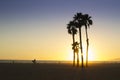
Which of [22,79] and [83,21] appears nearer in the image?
[22,79]

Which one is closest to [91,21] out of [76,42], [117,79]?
[76,42]

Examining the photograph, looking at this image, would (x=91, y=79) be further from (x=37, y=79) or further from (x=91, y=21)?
(x=91, y=21)

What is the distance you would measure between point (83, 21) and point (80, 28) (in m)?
1.62

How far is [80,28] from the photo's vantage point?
79.2 m

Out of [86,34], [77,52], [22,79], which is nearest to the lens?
[22,79]

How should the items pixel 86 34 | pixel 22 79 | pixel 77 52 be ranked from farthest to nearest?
1. pixel 77 52
2. pixel 86 34
3. pixel 22 79

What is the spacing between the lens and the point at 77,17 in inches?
3140

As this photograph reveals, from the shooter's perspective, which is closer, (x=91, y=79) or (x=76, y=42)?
(x=91, y=79)

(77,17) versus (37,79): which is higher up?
(77,17)

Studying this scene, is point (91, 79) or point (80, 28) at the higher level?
point (80, 28)

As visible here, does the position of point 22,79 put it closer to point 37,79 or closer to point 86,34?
point 37,79

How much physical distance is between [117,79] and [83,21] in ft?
143

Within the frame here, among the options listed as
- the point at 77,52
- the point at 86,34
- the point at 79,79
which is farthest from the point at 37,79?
the point at 77,52

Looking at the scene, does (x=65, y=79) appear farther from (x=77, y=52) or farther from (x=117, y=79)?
(x=77, y=52)
